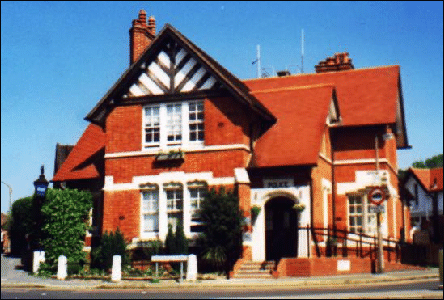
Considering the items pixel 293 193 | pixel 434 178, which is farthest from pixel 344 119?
pixel 434 178

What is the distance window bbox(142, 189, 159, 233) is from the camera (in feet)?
97.5

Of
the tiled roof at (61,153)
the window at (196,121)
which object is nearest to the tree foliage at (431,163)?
the tiled roof at (61,153)

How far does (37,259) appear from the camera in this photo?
29656mm

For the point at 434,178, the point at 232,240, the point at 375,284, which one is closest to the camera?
the point at 375,284

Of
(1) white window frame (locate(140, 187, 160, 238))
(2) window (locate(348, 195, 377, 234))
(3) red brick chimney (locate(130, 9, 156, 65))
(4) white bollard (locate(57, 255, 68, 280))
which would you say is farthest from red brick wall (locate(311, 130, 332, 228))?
(3) red brick chimney (locate(130, 9, 156, 65))

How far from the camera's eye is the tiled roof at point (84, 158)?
32750mm

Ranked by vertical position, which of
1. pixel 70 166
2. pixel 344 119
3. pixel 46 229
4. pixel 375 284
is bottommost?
pixel 375 284

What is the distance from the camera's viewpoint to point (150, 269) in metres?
28.8

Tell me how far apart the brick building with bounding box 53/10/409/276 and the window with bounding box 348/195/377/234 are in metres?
0.05

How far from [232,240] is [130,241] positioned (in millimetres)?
4999

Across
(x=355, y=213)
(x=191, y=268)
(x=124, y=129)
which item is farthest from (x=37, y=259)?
(x=355, y=213)

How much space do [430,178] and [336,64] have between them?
43.2 metres

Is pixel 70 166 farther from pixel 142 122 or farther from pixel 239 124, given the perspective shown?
pixel 239 124

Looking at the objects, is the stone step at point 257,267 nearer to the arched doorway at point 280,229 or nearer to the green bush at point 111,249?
the arched doorway at point 280,229
